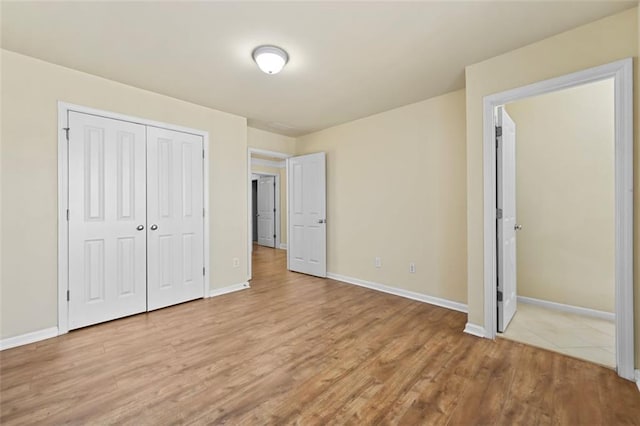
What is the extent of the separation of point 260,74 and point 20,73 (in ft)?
6.85

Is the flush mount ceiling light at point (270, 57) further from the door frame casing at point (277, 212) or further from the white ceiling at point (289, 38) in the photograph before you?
the door frame casing at point (277, 212)

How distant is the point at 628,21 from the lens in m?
1.90

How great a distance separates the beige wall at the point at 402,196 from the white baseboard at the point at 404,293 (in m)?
0.06

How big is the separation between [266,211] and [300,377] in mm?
6886

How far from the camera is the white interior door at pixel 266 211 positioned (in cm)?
827

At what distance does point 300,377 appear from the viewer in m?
1.92

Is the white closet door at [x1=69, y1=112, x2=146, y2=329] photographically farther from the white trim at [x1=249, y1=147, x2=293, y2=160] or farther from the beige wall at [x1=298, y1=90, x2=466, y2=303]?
the beige wall at [x1=298, y1=90, x2=466, y2=303]

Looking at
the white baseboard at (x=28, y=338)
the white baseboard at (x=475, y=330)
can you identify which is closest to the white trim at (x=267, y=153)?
the white baseboard at (x=28, y=338)

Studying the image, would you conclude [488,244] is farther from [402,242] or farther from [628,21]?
[628,21]

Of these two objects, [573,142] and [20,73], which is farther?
[573,142]

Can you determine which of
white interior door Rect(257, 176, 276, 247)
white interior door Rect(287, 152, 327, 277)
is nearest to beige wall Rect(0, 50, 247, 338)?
white interior door Rect(287, 152, 327, 277)

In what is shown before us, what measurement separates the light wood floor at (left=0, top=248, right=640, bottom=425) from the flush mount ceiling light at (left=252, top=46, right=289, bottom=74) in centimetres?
239

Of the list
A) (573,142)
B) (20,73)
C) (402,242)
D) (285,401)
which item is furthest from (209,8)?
(573,142)

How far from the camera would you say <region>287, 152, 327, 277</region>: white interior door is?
4.71 meters
